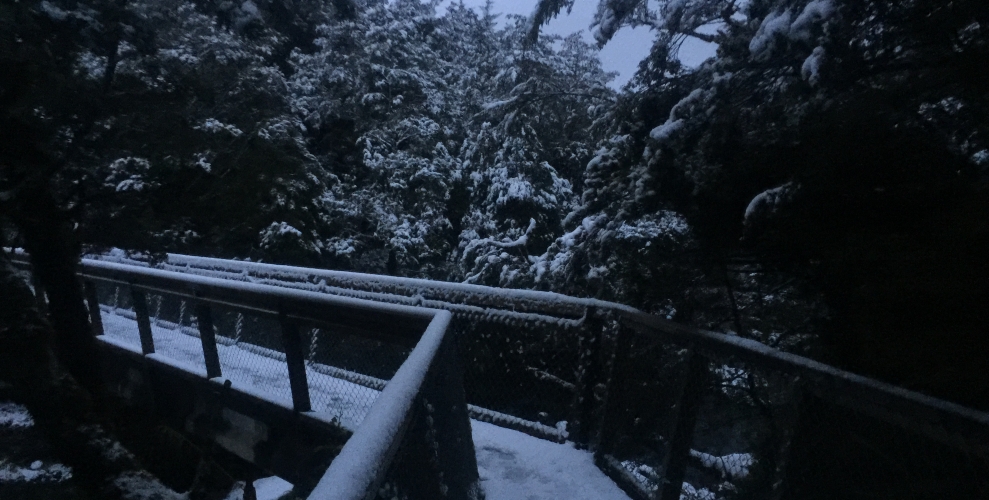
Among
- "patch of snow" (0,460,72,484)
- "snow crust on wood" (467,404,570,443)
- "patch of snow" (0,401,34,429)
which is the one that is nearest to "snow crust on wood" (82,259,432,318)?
"snow crust on wood" (467,404,570,443)

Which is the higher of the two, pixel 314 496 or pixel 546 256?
pixel 314 496

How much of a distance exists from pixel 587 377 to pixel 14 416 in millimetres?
5280

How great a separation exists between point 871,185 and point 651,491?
2180 millimetres

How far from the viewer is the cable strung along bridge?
193 centimetres

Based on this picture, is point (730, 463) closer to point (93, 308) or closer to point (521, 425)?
point (521, 425)

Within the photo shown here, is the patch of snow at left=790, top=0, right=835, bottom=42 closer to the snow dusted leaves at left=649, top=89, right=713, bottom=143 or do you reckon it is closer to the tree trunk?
the snow dusted leaves at left=649, top=89, right=713, bottom=143

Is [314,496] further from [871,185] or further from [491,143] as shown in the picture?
[491,143]

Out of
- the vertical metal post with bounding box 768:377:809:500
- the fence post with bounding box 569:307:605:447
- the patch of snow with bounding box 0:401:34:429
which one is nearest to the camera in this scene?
the vertical metal post with bounding box 768:377:809:500

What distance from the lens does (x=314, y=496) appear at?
3.59 ft

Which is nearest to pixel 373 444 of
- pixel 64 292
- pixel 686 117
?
pixel 686 117

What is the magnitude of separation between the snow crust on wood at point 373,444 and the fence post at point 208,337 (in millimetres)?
3527

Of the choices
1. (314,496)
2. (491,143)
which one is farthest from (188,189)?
(314,496)

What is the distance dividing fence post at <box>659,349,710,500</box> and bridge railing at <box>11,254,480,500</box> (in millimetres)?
1135

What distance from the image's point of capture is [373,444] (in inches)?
52.2
